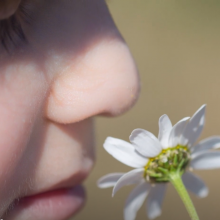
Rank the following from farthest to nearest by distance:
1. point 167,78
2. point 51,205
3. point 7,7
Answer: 1. point 167,78
2. point 51,205
3. point 7,7

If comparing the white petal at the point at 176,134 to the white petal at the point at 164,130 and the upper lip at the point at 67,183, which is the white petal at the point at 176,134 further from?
the upper lip at the point at 67,183

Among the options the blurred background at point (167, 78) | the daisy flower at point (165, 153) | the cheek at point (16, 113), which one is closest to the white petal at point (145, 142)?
the daisy flower at point (165, 153)

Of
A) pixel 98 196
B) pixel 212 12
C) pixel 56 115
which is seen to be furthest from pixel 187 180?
pixel 212 12

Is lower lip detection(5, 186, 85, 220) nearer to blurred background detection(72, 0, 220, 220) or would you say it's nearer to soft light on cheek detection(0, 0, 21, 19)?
soft light on cheek detection(0, 0, 21, 19)

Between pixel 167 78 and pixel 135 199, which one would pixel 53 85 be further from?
pixel 167 78

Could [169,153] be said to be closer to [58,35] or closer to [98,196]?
[58,35]

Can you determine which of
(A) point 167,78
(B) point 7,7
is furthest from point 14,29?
(A) point 167,78

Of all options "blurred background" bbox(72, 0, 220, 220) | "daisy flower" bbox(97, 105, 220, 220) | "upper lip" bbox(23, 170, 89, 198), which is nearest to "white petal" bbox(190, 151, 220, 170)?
"daisy flower" bbox(97, 105, 220, 220)
